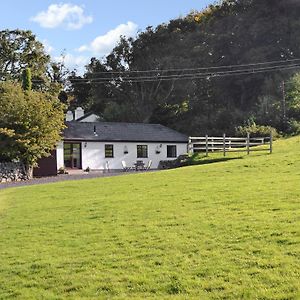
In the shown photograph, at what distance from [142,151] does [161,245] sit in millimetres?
34590

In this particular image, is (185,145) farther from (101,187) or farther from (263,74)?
(101,187)

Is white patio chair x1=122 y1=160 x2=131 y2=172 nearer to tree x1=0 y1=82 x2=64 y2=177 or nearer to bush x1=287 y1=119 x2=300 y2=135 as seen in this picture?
tree x1=0 y1=82 x2=64 y2=177

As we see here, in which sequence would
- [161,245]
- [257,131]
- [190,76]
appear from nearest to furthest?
[161,245], [257,131], [190,76]

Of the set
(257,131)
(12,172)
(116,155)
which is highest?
(257,131)

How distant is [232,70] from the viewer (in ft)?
183

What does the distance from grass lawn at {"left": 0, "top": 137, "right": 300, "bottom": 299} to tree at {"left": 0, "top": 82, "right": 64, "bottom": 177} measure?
16.0 m

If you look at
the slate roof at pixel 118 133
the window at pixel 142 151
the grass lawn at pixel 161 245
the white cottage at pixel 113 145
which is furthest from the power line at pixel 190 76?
the grass lawn at pixel 161 245

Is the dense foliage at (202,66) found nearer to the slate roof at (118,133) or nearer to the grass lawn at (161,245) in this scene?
the slate roof at (118,133)

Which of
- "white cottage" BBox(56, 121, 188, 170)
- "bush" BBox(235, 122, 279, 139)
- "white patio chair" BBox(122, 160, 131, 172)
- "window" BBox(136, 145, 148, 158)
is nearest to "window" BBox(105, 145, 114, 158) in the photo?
"white cottage" BBox(56, 121, 188, 170)

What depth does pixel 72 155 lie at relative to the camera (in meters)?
40.8

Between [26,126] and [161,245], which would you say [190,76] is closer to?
[26,126]

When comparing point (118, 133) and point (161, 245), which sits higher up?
point (118, 133)

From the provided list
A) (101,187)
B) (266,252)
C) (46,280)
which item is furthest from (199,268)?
(101,187)

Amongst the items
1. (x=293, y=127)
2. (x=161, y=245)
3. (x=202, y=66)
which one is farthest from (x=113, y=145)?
(x=161, y=245)
